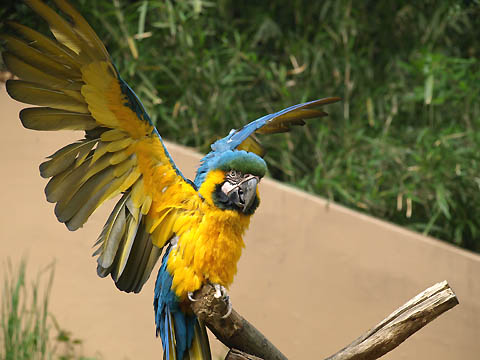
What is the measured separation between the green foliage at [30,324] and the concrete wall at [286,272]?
5 cm

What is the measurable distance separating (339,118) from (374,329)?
6.67 feet

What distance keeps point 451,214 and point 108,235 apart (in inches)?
82.2

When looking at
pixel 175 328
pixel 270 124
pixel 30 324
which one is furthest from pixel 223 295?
pixel 30 324

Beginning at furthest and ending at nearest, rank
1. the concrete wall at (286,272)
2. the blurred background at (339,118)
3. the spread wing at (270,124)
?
1. the blurred background at (339,118)
2. the concrete wall at (286,272)
3. the spread wing at (270,124)

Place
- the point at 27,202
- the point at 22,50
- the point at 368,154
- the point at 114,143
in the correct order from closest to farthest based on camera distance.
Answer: the point at 22,50, the point at 114,143, the point at 27,202, the point at 368,154

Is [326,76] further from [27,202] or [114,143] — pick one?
[114,143]

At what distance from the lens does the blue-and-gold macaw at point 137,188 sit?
1.50 metres

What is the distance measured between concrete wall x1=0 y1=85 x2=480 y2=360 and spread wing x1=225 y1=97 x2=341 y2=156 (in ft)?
3.14

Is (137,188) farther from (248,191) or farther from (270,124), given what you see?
(270,124)

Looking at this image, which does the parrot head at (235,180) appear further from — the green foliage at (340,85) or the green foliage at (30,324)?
the green foliage at (340,85)

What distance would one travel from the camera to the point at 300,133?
3414 millimetres

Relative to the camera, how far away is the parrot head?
5.17 ft

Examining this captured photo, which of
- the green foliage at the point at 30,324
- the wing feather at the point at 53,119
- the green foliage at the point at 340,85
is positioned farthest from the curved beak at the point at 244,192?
the green foliage at the point at 340,85

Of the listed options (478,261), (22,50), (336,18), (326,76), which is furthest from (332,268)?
(22,50)
